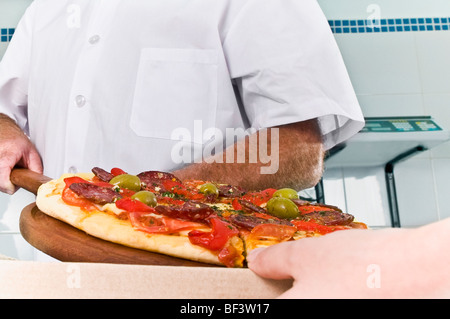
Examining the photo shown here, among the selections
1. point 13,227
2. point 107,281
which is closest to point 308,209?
point 107,281

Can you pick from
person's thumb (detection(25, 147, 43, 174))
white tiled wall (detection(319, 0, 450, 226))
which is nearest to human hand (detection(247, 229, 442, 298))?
person's thumb (detection(25, 147, 43, 174))

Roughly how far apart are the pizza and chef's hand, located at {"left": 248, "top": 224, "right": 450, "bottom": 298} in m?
0.22

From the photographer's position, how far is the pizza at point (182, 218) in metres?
0.47

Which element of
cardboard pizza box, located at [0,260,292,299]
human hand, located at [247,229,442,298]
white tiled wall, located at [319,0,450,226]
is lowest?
white tiled wall, located at [319,0,450,226]

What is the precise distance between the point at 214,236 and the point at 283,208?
0.12m

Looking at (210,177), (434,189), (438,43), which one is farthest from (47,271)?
(438,43)

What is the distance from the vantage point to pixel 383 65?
94.1 inches

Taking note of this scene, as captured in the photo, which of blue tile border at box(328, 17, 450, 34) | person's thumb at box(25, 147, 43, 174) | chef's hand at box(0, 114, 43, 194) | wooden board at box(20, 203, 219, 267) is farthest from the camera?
blue tile border at box(328, 17, 450, 34)

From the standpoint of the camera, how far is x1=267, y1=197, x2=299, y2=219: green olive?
0.57 m

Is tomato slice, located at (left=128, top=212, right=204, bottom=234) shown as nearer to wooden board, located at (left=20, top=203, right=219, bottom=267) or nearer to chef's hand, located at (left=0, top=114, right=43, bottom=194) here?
wooden board, located at (left=20, top=203, right=219, bottom=267)

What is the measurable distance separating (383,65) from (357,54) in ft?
0.43

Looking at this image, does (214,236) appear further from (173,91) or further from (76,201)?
(173,91)

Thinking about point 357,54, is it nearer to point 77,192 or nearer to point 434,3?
point 434,3

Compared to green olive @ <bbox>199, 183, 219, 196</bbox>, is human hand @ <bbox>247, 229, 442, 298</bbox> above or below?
above
